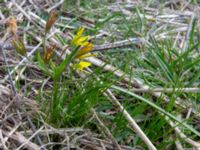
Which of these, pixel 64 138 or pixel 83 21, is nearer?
pixel 64 138

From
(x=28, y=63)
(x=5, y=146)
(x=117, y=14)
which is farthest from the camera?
(x=117, y=14)

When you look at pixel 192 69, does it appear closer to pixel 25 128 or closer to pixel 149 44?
pixel 149 44

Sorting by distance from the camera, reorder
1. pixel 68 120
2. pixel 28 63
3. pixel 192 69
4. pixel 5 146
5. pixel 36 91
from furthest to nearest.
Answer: pixel 192 69, pixel 28 63, pixel 36 91, pixel 68 120, pixel 5 146

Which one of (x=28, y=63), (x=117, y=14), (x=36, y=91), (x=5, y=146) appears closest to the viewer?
(x=5, y=146)

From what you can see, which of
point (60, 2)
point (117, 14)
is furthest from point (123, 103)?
point (60, 2)

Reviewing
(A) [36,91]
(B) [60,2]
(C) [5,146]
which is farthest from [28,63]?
(B) [60,2]

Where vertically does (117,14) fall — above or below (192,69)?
above

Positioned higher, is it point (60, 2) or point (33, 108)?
point (60, 2)

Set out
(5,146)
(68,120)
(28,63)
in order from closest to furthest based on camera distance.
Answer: (5,146)
(68,120)
(28,63)

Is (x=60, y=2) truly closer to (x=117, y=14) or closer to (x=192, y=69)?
(x=117, y=14)
